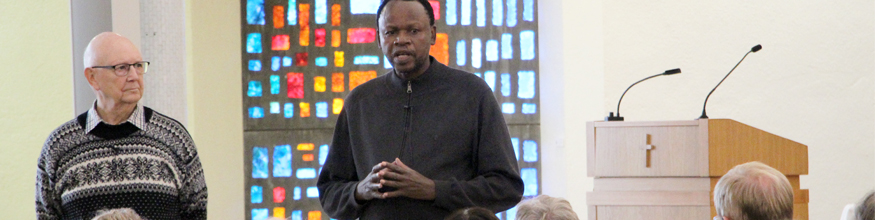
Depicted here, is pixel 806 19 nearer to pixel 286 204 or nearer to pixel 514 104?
pixel 514 104

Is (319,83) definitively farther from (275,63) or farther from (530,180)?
(530,180)

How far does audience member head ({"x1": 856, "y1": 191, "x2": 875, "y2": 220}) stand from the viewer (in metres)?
2.03

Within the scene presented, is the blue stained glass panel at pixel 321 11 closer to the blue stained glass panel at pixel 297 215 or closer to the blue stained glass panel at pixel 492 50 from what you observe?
the blue stained glass panel at pixel 492 50

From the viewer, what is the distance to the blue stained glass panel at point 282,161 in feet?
18.8

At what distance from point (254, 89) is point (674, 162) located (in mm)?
3236

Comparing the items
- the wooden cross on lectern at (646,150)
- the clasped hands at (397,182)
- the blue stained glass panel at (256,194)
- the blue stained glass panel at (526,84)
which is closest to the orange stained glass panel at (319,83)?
the blue stained glass panel at (256,194)

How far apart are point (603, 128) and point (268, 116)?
2818mm

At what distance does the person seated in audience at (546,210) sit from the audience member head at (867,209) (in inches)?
30.8

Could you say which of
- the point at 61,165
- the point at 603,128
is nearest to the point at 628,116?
the point at 603,128

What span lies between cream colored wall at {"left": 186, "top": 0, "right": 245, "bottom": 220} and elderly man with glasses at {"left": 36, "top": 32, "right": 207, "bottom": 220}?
2.49 metres

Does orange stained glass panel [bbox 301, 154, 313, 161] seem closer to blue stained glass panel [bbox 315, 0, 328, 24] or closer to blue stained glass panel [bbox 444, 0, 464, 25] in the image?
blue stained glass panel [bbox 315, 0, 328, 24]

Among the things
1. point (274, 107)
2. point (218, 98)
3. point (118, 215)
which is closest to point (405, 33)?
point (118, 215)

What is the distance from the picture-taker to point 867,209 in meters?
2.04

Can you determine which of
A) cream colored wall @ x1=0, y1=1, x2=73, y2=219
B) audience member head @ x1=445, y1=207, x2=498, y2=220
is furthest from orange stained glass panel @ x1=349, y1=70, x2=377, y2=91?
audience member head @ x1=445, y1=207, x2=498, y2=220
